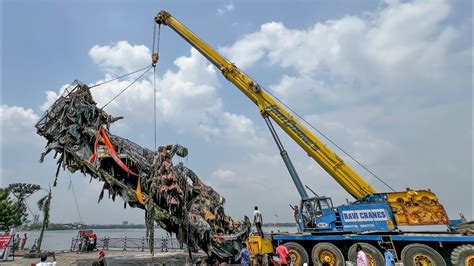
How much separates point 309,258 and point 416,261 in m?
4.95

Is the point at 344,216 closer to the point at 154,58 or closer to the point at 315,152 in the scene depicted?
the point at 315,152

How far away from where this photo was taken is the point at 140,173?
1862cm

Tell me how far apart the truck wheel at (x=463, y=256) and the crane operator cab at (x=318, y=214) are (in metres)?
4.91

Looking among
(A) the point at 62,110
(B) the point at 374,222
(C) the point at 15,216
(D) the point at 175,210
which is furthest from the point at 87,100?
(C) the point at 15,216

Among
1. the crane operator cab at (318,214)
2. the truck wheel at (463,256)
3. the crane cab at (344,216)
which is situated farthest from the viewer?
the crane operator cab at (318,214)

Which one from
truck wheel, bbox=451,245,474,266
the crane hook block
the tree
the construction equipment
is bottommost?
truck wheel, bbox=451,245,474,266

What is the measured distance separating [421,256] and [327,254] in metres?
4.10

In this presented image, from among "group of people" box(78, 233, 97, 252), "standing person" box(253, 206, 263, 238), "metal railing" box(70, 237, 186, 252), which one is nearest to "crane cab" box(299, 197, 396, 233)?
"standing person" box(253, 206, 263, 238)

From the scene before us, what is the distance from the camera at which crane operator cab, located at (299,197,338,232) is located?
14.9m

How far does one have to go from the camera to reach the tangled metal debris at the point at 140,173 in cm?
1756

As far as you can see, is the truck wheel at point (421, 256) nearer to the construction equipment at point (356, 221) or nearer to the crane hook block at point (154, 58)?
the construction equipment at point (356, 221)

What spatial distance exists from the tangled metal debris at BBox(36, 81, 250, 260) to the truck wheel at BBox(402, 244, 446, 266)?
9.38 metres

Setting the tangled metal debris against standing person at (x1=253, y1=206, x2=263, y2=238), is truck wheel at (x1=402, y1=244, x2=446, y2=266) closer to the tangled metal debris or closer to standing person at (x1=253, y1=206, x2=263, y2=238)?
standing person at (x1=253, y1=206, x2=263, y2=238)

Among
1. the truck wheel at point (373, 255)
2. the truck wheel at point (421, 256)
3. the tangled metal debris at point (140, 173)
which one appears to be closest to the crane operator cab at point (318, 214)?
the truck wheel at point (373, 255)
